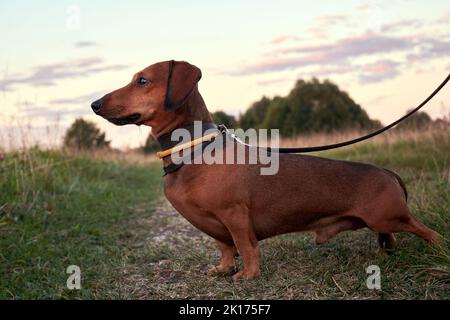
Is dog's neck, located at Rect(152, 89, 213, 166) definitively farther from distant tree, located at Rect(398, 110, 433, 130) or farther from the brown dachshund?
distant tree, located at Rect(398, 110, 433, 130)

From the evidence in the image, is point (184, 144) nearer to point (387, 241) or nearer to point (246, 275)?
point (246, 275)

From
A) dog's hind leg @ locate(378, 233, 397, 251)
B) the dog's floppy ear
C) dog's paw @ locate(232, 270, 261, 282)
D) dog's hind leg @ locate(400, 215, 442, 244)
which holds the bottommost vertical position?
dog's paw @ locate(232, 270, 261, 282)

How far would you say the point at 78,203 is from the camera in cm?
744

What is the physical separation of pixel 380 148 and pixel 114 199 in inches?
240

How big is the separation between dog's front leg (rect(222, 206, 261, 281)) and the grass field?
10cm

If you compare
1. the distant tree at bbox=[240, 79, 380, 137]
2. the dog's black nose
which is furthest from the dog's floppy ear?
the distant tree at bbox=[240, 79, 380, 137]

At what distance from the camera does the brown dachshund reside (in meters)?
3.80

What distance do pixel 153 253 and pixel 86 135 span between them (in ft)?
30.6

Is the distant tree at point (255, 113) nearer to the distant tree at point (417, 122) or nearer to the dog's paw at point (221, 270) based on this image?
the distant tree at point (417, 122)

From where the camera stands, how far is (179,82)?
3.81 meters

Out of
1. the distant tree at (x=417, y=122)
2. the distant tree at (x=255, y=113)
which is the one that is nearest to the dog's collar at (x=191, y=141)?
the distant tree at (x=417, y=122)
